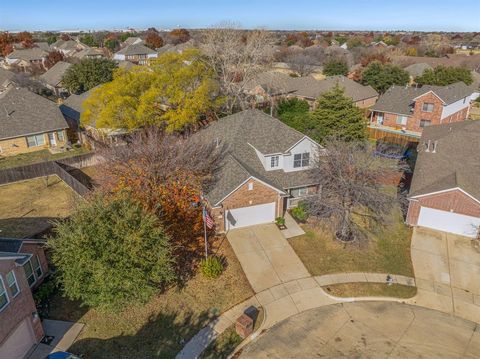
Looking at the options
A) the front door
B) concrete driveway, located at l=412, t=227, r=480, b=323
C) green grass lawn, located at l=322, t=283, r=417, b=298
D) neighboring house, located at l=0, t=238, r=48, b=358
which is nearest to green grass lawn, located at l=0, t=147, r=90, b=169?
the front door

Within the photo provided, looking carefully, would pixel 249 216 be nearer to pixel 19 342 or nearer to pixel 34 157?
pixel 19 342

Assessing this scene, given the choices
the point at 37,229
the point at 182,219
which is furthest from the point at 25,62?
the point at 182,219

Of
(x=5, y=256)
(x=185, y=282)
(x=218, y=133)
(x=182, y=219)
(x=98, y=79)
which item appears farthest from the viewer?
(x=98, y=79)

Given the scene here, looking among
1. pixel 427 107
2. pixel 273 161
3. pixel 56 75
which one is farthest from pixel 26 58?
pixel 427 107

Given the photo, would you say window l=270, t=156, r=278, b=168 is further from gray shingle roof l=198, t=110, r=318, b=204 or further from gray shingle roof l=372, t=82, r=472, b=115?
gray shingle roof l=372, t=82, r=472, b=115

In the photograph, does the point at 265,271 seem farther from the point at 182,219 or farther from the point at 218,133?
the point at 218,133

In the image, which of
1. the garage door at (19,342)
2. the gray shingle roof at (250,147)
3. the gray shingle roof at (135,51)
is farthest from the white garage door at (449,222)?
the gray shingle roof at (135,51)
